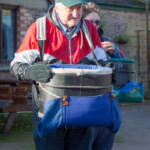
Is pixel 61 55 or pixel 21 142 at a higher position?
pixel 61 55

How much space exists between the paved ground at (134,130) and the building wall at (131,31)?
11.7 feet

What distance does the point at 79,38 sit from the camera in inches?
89.1

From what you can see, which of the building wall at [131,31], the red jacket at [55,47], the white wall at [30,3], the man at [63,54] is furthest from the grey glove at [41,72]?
the building wall at [131,31]

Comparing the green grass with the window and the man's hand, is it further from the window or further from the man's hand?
the man's hand

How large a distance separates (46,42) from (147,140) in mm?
4024

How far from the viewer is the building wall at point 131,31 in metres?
12.2

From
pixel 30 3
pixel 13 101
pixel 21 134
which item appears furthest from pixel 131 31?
pixel 21 134

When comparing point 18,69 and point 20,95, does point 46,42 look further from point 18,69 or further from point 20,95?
point 20,95

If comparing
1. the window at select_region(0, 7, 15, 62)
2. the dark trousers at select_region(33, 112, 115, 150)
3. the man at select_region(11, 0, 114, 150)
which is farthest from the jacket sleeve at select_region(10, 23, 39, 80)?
the window at select_region(0, 7, 15, 62)

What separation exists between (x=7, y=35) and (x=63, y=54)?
704cm

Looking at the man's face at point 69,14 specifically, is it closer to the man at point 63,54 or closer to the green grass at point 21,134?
the man at point 63,54

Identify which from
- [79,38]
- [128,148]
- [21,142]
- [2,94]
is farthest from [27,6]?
[79,38]

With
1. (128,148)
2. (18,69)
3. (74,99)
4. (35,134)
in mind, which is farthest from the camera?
(128,148)

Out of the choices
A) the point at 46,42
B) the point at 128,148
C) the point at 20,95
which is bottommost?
the point at 128,148
